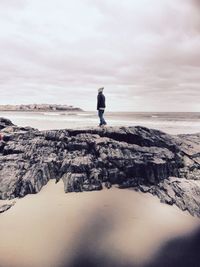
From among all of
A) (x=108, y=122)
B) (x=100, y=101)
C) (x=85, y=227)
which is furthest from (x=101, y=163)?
(x=108, y=122)

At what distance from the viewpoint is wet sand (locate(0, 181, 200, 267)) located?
24.5 ft

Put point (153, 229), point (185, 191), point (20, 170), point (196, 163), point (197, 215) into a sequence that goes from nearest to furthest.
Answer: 1. point (153, 229)
2. point (197, 215)
3. point (185, 191)
4. point (20, 170)
5. point (196, 163)

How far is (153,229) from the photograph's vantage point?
8.60 m

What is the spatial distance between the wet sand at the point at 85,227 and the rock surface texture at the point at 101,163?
44 centimetres

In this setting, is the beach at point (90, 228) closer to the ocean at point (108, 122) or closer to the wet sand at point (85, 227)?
the wet sand at point (85, 227)

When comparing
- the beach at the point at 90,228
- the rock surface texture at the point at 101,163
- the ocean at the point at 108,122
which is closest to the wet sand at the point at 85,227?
the beach at the point at 90,228

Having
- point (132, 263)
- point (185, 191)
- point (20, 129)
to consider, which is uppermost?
point (20, 129)

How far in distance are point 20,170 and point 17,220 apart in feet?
7.65

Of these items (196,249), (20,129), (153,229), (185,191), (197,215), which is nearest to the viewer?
(196,249)

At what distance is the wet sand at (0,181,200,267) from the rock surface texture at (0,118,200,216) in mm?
441

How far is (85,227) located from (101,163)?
9.83ft

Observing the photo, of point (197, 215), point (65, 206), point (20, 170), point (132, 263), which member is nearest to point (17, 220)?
point (65, 206)

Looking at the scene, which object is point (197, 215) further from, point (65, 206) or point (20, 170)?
point (20, 170)

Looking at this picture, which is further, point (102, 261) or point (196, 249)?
point (196, 249)
